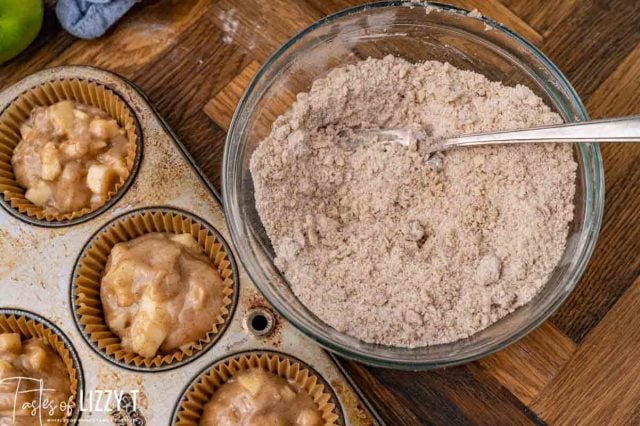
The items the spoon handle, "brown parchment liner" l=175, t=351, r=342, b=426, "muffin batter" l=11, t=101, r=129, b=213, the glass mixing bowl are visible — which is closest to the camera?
the spoon handle

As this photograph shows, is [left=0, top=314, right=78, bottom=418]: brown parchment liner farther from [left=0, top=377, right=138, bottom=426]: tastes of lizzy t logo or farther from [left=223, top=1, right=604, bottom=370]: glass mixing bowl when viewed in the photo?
[left=223, top=1, right=604, bottom=370]: glass mixing bowl

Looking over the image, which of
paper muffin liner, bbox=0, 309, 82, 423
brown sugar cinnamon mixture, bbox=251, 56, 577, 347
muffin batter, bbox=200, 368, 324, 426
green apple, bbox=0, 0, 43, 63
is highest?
green apple, bbox=0, 0, 43, 63

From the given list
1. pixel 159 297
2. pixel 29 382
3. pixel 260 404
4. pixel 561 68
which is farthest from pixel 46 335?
pixel 561 68

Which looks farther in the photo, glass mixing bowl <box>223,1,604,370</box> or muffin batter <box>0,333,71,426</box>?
muffin batter <box>0,333,71,426</box>

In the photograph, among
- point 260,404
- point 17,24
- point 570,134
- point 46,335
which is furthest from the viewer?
point 17,24

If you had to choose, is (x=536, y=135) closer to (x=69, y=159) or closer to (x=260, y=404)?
(x=260, y=404)

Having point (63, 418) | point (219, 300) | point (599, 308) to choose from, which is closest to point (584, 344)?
point (599, 308)

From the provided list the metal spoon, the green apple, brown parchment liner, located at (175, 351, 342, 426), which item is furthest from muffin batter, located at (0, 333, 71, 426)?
the metal spoon
